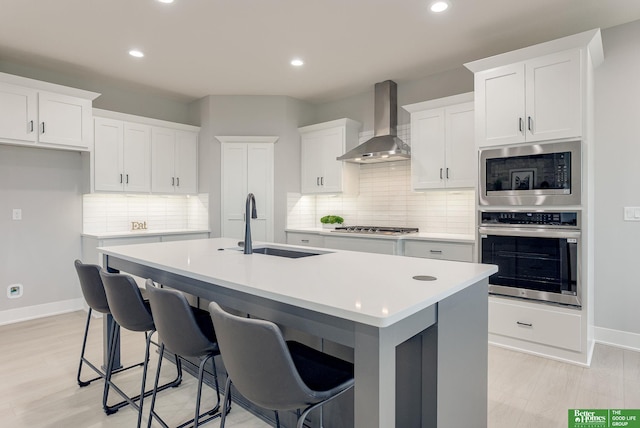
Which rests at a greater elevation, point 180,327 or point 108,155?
point 108,155

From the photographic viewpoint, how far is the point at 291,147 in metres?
5.22

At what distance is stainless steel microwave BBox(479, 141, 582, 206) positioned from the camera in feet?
9.32

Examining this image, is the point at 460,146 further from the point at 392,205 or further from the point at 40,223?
the point at 40,223

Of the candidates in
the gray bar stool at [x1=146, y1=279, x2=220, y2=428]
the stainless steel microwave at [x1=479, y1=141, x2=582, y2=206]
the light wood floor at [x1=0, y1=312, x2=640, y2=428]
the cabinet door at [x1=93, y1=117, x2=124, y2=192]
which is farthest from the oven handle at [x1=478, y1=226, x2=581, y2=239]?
the cabinet door at [x1=93, y1=117, x2=124, y2=192]

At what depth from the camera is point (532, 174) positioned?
303 centimetres

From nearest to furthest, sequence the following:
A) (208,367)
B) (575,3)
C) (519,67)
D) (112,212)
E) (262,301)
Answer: (262,301)
(208,367)
(575,3)
(519,67)
(112,212)

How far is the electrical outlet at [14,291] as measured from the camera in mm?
3997

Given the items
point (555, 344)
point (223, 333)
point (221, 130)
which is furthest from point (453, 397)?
point (221, 130)

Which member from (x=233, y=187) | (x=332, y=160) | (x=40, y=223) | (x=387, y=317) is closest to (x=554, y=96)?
(x=332, y=160)

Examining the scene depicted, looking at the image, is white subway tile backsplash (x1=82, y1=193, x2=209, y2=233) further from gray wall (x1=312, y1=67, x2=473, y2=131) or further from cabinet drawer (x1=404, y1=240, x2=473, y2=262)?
cabinet drawer (x1=404, y1=240, x2=473, y2=262)

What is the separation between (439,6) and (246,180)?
3157 mm

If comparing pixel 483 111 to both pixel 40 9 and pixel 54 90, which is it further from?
pixel 54 90

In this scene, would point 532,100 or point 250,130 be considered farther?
point 250,130

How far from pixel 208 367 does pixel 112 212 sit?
10.3 ft
